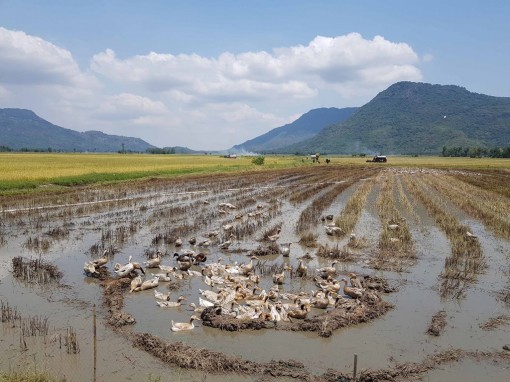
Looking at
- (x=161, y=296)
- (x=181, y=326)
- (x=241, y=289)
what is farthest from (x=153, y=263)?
(x=181, y=326)

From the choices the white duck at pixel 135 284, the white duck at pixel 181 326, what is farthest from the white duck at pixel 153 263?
the white duck at pixel 181 326

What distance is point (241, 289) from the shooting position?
10.1 metres

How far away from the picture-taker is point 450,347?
7711 mm

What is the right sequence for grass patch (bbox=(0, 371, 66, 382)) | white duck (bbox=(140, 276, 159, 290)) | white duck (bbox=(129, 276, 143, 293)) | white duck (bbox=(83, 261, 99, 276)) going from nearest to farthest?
grass patch (bbox=(0, 371, 66, 382))
white duck (bbox=(129, 276, 143, 293))
white duck (bbox=(140, 276, 159, 290))
white duck (bbox=(83, 261, 99, 276))

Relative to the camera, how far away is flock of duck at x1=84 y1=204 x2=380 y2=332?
Result: 29.1ft

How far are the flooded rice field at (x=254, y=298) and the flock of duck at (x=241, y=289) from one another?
0.04 m

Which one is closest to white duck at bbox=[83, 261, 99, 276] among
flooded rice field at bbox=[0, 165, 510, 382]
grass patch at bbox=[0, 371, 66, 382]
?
flooded rice field at bbox=[0, 165, 510, 382]

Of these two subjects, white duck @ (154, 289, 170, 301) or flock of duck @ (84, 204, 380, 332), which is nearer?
flock of duck @ (84, 204, 380, 332)

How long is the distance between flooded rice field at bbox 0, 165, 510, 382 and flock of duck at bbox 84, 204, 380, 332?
40 millimetres

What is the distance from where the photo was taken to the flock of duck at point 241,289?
888 cm

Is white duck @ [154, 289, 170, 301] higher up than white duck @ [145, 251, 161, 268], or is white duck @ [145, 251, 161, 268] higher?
white duck @ [145, 251, 161, 268]

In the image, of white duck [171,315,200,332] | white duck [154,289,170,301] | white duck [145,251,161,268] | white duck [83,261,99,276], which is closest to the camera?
white duck [171,315,200,332]

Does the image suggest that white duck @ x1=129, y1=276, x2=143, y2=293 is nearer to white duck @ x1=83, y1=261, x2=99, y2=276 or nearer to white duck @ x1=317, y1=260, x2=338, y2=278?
white duck @ x1=83, y1=261, x2=99, y2=276

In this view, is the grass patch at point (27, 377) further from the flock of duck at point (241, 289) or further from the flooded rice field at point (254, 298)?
→ the flock of duck at point (241, 289)
